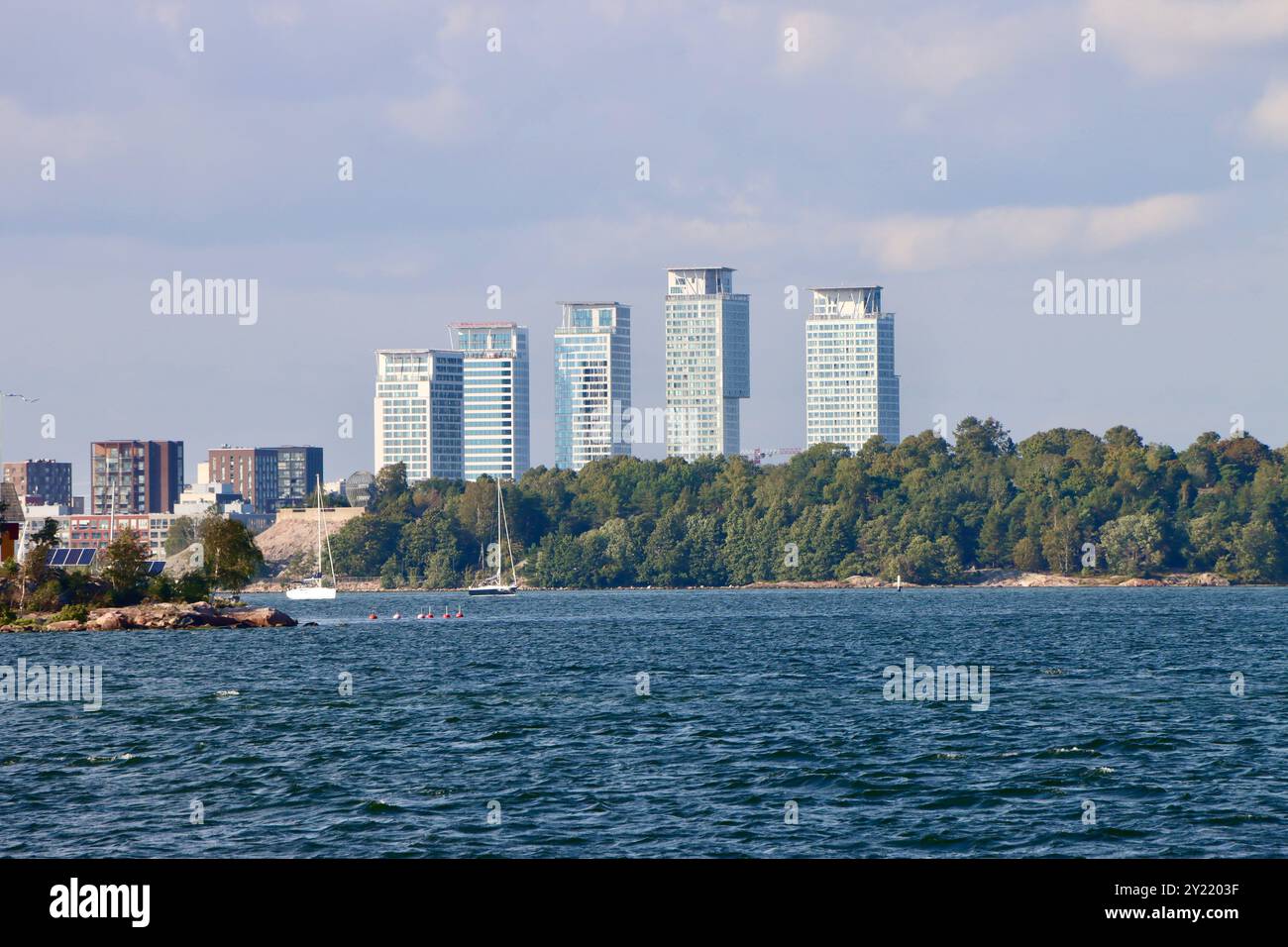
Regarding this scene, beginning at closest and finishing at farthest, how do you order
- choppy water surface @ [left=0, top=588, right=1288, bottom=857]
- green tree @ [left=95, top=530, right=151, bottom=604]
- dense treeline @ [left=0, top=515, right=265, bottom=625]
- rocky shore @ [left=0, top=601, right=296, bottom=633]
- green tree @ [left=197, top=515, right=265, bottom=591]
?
1. choppy water surface @ [left=0, top=588, right=1288, bottom=857]
2. rocky shore @ [left=0, top=601, right=296, bottom=633]
3. dense treeline @ [left=0, top=515, right=265, bottom=625]
4. green tree @ [left=95, top=530, right=151, bottom=604]
5. green tree @ [left=197, top=515, right=265, bottom=591]

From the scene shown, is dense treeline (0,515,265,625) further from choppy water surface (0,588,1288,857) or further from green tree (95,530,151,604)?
choppy water surface (0,588,1288,857)

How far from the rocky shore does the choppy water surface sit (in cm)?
2916

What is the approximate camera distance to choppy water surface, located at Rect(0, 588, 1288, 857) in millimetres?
33156

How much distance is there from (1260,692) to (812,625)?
70.9 metres

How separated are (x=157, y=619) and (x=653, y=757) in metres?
93.4

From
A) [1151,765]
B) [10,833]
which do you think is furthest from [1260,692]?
[10,833]

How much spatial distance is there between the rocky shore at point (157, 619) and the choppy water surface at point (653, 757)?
29.2m

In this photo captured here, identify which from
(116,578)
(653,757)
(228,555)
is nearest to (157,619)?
(116,578)

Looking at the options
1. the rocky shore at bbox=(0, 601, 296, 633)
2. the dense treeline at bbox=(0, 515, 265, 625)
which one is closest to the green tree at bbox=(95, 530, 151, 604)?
the dense treeline at bbox=(0, 515, 265, 625)

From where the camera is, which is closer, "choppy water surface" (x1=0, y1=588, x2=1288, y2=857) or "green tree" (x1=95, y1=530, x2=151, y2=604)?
"choppy water surface" (x1=0, y1=588, x2=1288, y2=857)

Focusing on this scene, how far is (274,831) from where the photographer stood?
34.0 m

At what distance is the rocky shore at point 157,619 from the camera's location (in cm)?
12669

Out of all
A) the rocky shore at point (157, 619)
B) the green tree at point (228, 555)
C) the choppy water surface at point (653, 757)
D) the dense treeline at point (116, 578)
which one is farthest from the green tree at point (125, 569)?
the choppy water surface at point (653, 757)
